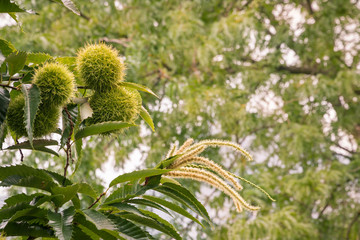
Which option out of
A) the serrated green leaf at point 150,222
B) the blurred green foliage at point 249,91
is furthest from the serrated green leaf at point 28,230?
the blurred green foliage at point 249,91

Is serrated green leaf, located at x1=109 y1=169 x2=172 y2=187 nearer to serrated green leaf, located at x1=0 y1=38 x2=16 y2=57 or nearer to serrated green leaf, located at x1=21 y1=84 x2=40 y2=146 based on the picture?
serrated green leaf, located at x1=21 y1=84 x2=40 y2=146

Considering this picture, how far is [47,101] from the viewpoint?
0.78 meters

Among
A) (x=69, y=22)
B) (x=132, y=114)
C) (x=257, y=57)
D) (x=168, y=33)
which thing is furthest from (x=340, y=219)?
(x=132, y=114)

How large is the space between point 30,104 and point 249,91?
3623mm

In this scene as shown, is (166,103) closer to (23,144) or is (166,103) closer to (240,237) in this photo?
(240,237)

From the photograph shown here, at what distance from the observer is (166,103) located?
365 cm

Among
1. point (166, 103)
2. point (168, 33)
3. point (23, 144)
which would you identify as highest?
point (168, 33)

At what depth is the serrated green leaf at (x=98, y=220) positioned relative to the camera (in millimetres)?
658

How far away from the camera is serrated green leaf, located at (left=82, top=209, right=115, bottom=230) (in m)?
0.66

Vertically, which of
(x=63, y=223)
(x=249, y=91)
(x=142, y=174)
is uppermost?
(x=249, y=91)

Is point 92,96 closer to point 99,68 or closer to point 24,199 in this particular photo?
point 99,68

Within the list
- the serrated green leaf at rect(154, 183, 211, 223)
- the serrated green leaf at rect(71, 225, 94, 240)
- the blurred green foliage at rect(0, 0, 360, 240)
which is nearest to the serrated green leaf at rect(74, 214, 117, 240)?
the serrated green leaf at rect(71, 225, 94, 240)

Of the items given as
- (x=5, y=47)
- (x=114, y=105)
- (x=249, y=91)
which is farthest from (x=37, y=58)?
(x=249, y=91)

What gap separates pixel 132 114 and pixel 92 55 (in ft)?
0.44
